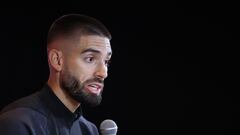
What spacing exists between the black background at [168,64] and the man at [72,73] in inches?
50.4

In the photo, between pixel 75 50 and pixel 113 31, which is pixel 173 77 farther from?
pixel 75 50

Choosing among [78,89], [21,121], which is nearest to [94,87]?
[78,89]

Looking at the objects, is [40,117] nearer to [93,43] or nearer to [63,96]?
[63,96]

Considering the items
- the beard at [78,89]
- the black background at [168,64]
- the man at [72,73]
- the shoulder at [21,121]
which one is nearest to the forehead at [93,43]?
the man at [72,73]

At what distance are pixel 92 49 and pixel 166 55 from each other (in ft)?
4.70

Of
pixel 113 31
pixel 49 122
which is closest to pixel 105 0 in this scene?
pixel 113 31

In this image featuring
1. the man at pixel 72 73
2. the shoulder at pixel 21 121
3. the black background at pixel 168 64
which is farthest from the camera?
the black background at pixel 168 64

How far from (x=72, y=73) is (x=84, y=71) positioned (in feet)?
0.14

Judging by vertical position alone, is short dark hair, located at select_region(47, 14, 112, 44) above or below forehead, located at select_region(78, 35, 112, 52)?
above

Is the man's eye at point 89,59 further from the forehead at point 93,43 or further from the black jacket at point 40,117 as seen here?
the black jacket at point 40,117

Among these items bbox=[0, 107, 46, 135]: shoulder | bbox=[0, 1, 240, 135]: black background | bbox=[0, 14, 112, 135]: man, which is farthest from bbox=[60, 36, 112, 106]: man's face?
bbox=[0, 1, 240, 135]: black background

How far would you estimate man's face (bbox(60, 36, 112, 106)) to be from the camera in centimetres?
126

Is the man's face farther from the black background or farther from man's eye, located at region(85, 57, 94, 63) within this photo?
the black background

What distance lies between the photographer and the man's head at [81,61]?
1.27 metres
